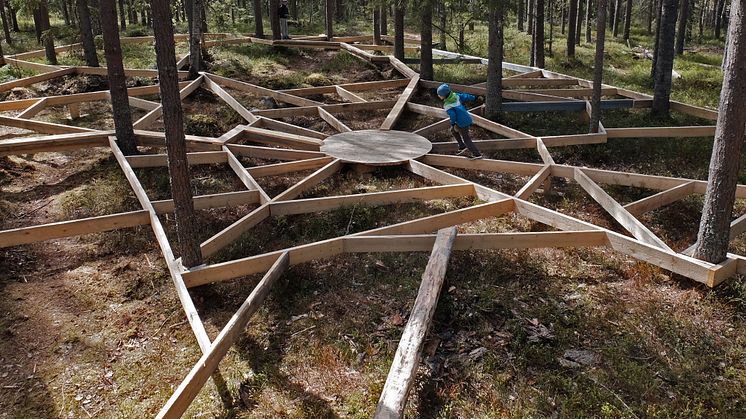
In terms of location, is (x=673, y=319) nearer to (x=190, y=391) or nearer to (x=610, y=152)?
(x=190, y=391)

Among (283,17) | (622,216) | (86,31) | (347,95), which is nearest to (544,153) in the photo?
(622,216)

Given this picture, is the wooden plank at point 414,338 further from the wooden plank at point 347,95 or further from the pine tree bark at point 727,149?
the wooden plank at point 347,95

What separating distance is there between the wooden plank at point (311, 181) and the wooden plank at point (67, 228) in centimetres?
222

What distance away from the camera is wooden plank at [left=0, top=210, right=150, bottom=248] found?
7.18 m

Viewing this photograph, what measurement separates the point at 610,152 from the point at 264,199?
8.06 meters

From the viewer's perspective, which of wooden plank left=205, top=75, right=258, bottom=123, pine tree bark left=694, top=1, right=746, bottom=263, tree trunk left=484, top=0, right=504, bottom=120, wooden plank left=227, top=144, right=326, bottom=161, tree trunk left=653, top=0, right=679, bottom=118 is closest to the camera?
pine tree bark left=694, top=1, right=746, bottom=263

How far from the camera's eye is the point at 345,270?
24.9 feet

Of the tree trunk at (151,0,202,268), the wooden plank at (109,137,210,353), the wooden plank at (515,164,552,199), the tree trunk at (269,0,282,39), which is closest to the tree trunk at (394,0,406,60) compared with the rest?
the tree trunk at (269,0,282,39)

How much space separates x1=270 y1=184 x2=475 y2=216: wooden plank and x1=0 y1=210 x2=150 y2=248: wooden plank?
2150mm

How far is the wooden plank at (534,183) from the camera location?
28.3 ft

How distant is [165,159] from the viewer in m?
10.1

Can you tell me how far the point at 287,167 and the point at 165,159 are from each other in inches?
95.2

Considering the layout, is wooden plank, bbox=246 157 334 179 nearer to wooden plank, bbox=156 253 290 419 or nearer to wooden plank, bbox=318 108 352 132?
wooden plank, bbox=318 108 352 132

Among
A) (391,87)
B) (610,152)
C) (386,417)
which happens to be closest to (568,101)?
(610,152)
